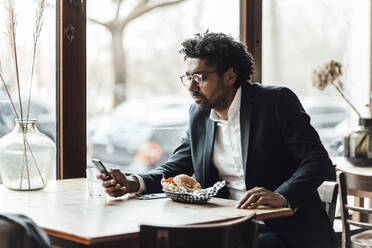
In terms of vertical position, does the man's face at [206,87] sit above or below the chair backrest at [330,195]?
above

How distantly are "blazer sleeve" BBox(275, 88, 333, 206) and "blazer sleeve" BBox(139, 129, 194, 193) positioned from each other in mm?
526

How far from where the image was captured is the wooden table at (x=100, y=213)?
1.72 metres

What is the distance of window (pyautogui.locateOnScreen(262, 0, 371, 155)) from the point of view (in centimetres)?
408

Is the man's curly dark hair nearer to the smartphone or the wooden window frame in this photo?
the wooden window frame

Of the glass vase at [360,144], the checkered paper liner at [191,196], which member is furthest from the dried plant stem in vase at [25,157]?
the glass vase at [360,144]

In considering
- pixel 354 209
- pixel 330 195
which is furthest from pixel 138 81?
pixel 354 209

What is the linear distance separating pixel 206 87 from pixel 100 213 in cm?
88

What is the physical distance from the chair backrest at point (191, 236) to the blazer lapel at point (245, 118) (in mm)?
830

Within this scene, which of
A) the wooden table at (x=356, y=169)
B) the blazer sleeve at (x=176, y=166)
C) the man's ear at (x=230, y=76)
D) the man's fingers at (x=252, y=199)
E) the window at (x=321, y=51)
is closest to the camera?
the man's fingers at (x=252, y=199)

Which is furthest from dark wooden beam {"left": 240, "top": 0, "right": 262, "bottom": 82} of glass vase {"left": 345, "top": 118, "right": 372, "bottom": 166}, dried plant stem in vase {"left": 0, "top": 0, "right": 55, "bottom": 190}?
dried plant stem in vase {"left": 0, "top": 0, "right": 55, "bottom": 190}

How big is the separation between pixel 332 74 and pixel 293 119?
5.68 feet

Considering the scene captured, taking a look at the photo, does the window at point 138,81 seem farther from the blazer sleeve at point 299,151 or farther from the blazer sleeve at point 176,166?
the blazer sleeve at point 299,151

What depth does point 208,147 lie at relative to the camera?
8.86 feet

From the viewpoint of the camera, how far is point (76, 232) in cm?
171
